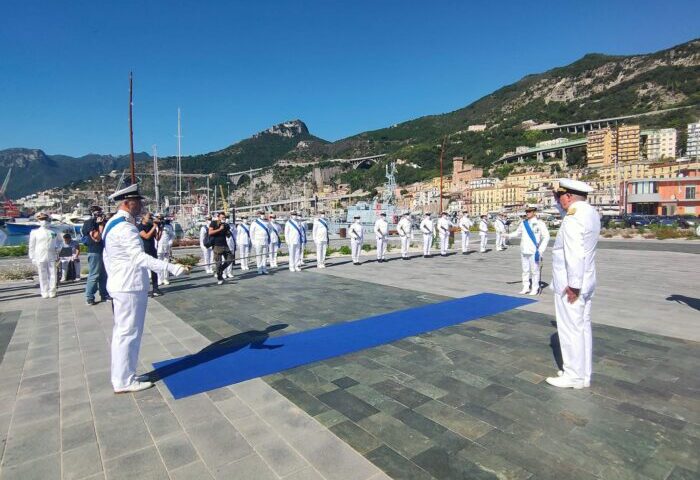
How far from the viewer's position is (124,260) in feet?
12.8

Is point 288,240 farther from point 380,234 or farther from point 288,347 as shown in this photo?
point 288,347

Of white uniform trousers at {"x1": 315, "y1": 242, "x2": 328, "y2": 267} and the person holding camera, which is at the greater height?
the person holding camera

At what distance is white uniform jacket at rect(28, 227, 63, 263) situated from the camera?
8719 mm

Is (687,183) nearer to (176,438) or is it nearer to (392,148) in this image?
(176,438)

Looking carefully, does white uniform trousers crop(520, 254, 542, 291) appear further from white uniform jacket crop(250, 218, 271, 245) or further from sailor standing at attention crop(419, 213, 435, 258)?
white uniform jacket crop(250, 218, 271, 245)

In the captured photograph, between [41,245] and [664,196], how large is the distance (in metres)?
65.3

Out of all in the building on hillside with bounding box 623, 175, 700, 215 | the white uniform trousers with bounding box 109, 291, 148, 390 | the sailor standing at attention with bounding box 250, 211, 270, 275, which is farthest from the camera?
the building on hillside with bounding box 623, 175, 700, 215

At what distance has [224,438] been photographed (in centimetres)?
307

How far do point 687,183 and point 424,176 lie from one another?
94277 millimetres

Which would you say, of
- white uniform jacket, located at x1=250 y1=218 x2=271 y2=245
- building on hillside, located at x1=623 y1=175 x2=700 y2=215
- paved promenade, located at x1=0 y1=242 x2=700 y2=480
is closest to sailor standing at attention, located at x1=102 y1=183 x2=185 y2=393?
paved promenade, located at x1=0 y1=242 x2=700 y2=480

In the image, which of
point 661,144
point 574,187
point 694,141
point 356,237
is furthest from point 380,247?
point 661,144

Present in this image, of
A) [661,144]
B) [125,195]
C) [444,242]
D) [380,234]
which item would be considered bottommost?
[444,242]

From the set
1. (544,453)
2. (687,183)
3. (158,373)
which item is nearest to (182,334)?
(158,373)

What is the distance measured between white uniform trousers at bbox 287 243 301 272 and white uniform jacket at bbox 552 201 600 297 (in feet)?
32.4
